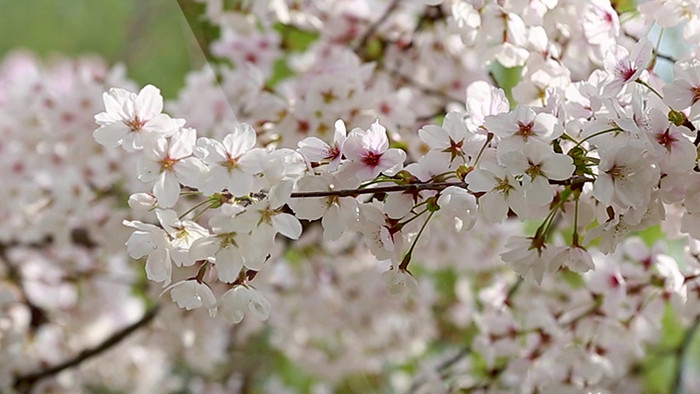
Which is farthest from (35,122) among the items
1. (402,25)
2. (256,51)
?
(402,25)

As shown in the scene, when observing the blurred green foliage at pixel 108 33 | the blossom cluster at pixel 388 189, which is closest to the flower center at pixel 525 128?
the blossom cluster at pixel 388 189

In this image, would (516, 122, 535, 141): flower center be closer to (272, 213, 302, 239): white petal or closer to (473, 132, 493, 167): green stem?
(473, 132, 493, 167): green stem

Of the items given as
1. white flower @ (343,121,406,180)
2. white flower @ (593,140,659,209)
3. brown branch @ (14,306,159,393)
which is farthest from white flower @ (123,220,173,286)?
brown branch @ (14,306,159,393)

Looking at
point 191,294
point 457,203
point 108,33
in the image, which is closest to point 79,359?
point 191,294

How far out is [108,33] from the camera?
2055mm

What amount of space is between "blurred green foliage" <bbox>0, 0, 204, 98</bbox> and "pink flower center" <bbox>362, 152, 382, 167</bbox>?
4.42 ft

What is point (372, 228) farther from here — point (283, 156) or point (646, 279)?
point (646, 279)

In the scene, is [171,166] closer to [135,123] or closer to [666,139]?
[135,123]

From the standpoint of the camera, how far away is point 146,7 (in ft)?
6.17

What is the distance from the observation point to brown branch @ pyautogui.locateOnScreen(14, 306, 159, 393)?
3.07 ft

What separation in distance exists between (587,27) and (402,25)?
415mm

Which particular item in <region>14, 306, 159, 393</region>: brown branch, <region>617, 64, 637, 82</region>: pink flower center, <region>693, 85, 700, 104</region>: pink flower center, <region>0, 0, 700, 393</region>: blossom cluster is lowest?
<region>14, 306, 159, 393</region>: brown branch

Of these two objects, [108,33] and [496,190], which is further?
[108,33]

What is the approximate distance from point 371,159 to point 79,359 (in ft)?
1.94
